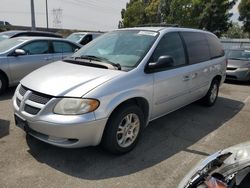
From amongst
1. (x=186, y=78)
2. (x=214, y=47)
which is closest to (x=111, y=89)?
(x=186, y=78)

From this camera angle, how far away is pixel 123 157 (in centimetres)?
356

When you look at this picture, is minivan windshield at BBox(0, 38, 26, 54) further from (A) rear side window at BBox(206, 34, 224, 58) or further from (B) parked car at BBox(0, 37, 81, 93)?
(A) rear side window at BBox(206, 34, 224, 58)

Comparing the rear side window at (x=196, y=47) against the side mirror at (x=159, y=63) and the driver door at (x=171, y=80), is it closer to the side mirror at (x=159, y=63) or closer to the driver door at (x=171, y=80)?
the driver door at (x=171, y=80)

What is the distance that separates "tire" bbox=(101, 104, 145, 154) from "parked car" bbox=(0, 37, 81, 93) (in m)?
4.02

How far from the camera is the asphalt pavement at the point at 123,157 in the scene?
9.93 ft

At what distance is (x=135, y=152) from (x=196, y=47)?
2.55 m

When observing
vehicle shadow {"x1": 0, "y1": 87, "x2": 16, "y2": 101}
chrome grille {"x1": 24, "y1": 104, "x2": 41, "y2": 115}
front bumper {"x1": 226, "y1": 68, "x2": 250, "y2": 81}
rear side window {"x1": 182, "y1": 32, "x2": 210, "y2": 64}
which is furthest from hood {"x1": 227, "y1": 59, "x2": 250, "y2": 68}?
chrome grille {"x1": 24, "y1": 104, "x2": 41, "y2": 115}

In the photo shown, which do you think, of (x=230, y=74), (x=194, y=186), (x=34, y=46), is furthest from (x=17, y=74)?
(x=230, y=74)

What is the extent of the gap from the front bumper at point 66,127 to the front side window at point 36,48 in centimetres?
397

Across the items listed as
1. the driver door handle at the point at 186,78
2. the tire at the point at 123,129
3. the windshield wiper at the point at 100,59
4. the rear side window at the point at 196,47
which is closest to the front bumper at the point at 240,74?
the rear side window at the point at 196,47

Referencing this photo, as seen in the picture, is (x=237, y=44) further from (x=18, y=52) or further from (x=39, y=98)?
(x=39, y=98)

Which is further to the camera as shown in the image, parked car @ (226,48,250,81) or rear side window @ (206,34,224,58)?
parked car @ (226,48,250,81)

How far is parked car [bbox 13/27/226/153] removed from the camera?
3.07m

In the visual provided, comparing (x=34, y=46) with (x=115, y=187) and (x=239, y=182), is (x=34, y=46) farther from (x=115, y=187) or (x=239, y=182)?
(x=239, y=182)
